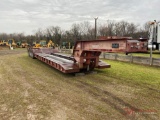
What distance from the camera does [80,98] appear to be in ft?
14.9

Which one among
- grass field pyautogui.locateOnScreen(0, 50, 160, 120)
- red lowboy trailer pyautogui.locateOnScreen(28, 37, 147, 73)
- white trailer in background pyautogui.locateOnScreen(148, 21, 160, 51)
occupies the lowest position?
grass field pyautogui.locateOnScreen(0, 50, 160, 120)

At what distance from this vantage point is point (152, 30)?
10820mm

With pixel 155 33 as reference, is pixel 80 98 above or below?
below

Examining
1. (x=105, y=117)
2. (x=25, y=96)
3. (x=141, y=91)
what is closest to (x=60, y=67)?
(x=25, y=96)

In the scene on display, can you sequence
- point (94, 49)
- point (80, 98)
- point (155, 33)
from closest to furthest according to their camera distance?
point (80, 98)
point (94, 49)
point (155, 33)

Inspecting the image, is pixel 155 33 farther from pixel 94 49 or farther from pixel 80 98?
pixel 80 98

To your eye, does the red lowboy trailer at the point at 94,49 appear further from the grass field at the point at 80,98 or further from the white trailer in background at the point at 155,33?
the white trailer in background at the point at 155,33

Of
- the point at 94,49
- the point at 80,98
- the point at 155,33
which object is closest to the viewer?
the point at 80,98

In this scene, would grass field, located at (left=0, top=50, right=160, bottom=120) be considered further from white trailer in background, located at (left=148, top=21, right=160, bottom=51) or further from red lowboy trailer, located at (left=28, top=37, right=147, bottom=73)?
white trailer in background, located at (left=148, top=21, right=160, bottom=51)

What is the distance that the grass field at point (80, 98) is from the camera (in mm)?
3605

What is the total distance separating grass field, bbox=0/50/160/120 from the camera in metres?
3.61

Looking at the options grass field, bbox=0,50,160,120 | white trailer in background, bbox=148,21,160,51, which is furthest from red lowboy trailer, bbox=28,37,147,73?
white trailer in background, bbox=148,21,160,51

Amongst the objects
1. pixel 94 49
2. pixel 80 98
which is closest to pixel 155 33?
pixel 94 49

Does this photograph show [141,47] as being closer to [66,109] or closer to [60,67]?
[66,109]
